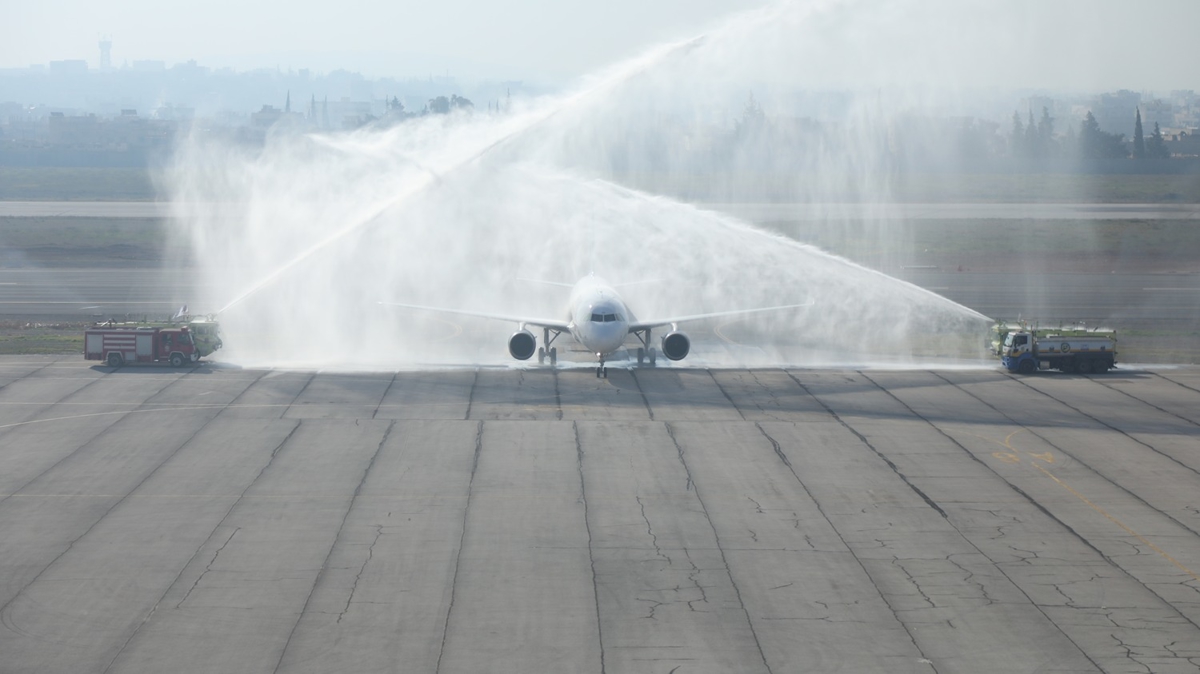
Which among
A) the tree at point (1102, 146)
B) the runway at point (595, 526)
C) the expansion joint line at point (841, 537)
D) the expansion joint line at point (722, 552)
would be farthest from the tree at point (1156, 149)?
the expansion joint line at point (722, 552)

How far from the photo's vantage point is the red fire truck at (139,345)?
59125mm

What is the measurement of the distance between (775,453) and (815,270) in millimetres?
50824

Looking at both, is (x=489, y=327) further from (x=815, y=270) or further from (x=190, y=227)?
(x=190, y=227)

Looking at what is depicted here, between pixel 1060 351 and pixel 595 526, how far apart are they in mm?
35489

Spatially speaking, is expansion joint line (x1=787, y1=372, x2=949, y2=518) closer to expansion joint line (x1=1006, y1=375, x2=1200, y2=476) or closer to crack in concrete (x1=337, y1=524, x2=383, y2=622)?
expansion joint line (x1=1006, y1=375, x2=1200, y2=476)

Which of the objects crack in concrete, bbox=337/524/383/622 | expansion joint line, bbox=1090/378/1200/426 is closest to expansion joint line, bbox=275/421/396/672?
crack in concrete, bbox=337/524/383/622

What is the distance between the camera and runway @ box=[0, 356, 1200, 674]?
26.6 m

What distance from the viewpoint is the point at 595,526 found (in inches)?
1379

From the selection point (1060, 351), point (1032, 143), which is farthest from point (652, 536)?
point (1032, 143)

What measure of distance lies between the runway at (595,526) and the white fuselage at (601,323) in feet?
11.1

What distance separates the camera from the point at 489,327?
237 ft

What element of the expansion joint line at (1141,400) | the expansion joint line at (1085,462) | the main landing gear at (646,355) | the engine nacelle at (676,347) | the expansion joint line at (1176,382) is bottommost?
the expansion joint line at (1085,462)

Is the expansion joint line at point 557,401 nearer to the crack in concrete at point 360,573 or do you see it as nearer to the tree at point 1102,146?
the crack in concrete at point 360,573

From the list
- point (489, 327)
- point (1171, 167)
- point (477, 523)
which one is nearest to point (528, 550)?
point (477, 523)
